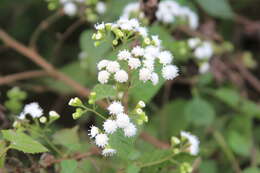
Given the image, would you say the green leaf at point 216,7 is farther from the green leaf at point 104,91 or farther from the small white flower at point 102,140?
the small white flower at point 102,140

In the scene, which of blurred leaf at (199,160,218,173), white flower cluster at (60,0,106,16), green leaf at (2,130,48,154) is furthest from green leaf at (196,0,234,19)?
green leaf at (2,130,48,154)

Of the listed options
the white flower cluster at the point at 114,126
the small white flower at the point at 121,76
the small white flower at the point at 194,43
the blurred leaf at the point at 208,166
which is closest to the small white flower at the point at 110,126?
the white flower cluster at the point at 114,126

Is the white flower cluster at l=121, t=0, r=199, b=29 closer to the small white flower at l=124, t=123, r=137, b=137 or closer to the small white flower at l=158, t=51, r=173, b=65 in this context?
the small white flower at l=158, t=51, r=173, b=65

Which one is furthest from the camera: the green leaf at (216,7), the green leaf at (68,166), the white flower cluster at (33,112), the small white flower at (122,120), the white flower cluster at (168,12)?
the green leaf at (216,7)

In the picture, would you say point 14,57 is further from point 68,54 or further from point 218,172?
point 218,172

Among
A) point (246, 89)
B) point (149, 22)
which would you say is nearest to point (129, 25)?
point (149, 22)

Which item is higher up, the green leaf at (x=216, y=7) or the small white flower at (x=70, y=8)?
the small white flower at (x=70, y=8)
